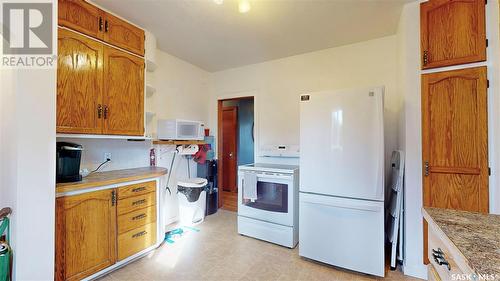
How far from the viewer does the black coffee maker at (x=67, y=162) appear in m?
1.69

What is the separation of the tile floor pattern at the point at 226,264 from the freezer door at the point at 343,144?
29.5 inches

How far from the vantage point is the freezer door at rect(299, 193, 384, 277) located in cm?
186

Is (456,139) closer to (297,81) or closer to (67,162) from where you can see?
(297,81)

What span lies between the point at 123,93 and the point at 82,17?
695 millimetres

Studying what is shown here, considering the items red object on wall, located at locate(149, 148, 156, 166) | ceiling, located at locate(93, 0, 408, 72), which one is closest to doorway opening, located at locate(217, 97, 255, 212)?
ceiling, located at locate(93, 0, 408, 72)

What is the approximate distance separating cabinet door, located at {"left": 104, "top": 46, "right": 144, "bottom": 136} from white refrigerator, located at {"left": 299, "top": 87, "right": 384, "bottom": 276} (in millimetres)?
1794

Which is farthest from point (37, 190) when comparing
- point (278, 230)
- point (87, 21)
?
point (278, 230)

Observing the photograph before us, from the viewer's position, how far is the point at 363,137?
73.5 inches

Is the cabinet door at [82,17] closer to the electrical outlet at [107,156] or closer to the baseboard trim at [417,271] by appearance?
the electrical outlet at [107,156]

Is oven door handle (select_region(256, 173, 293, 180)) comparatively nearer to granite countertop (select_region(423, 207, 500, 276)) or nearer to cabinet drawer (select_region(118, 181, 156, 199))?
cabinet drawer (select_region(118, 181, 156, 199))

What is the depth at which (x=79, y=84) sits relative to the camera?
1.80 meters

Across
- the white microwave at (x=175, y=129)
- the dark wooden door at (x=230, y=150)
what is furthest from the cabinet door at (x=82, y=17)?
the dark wooden door at (x=230, y=150)

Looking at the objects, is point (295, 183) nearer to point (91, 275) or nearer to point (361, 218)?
point (361, 218)

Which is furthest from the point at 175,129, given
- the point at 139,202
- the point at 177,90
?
the point at 139,202
